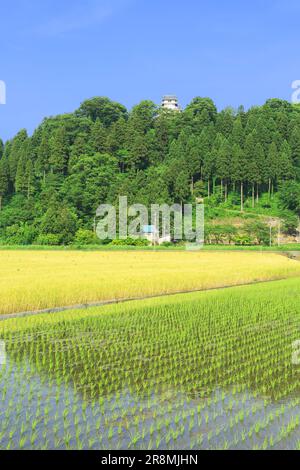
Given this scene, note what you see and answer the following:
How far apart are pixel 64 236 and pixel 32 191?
20.3 m

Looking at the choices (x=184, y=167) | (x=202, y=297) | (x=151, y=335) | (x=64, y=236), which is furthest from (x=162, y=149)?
(x=151, y=335)

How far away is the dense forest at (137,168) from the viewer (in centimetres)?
7462

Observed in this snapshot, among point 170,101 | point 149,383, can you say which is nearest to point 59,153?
point 170,101

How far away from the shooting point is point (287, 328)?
1191 centimetres

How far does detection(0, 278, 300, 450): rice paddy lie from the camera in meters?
5.31

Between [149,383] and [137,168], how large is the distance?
85.9m

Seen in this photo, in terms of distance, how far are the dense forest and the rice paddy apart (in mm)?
55929

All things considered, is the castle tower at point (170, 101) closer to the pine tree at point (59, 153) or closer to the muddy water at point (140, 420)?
the pine tree at point (59, 153)

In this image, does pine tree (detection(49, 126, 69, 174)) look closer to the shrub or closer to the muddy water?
the shrub

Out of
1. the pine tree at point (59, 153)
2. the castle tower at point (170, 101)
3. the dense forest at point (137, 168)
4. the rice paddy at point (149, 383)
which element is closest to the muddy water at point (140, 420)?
the rice paddy at point (149, 383)

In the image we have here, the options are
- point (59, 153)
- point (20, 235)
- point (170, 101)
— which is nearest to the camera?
point (20, 235)

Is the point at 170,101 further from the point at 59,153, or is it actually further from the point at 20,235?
the point at 20,235

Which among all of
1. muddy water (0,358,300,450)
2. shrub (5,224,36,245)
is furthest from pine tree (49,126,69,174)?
muddy water (0,358,300,450)

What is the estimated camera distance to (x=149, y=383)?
720cm
